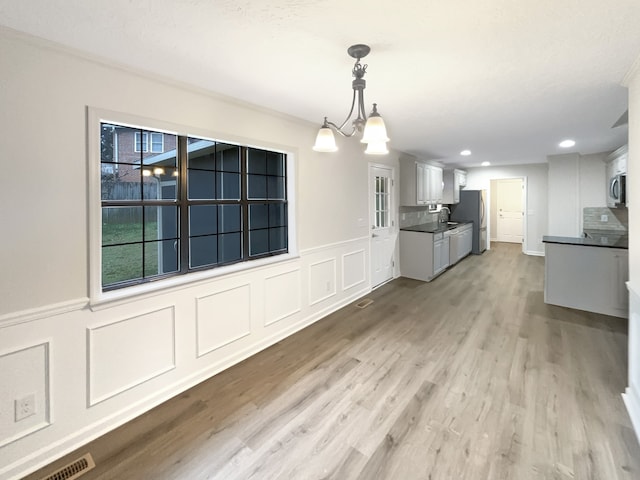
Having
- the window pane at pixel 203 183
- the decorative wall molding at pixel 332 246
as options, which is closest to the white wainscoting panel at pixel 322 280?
the decorative wall molding at pixel 332 246

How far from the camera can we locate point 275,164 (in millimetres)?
3461

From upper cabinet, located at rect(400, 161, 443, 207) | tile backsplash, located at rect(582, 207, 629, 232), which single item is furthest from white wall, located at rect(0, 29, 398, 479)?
tile backsplash, located at rect(582, 207, 629, 232)

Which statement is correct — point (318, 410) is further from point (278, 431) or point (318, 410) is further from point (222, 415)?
point (222, 415)

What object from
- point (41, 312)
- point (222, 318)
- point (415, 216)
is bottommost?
point (222, 318)

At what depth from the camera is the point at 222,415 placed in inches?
84.3

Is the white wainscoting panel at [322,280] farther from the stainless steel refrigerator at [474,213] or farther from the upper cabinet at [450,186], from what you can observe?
the stainless steel refrigerator at [474,213]

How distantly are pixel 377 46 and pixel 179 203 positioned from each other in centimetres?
184

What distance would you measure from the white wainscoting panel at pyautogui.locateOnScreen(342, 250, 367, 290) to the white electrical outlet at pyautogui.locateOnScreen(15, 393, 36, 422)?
10.6 feet

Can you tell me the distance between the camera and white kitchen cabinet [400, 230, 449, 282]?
217 inches

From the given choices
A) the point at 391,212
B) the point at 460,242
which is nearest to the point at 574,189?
the point at 460,242

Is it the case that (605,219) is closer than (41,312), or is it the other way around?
(41,312)

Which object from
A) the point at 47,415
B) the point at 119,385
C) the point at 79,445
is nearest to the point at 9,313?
the point at 47,415

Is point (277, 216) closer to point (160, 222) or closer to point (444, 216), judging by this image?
point (160, 222)

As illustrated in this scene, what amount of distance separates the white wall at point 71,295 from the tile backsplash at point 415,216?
3911 millimetres
